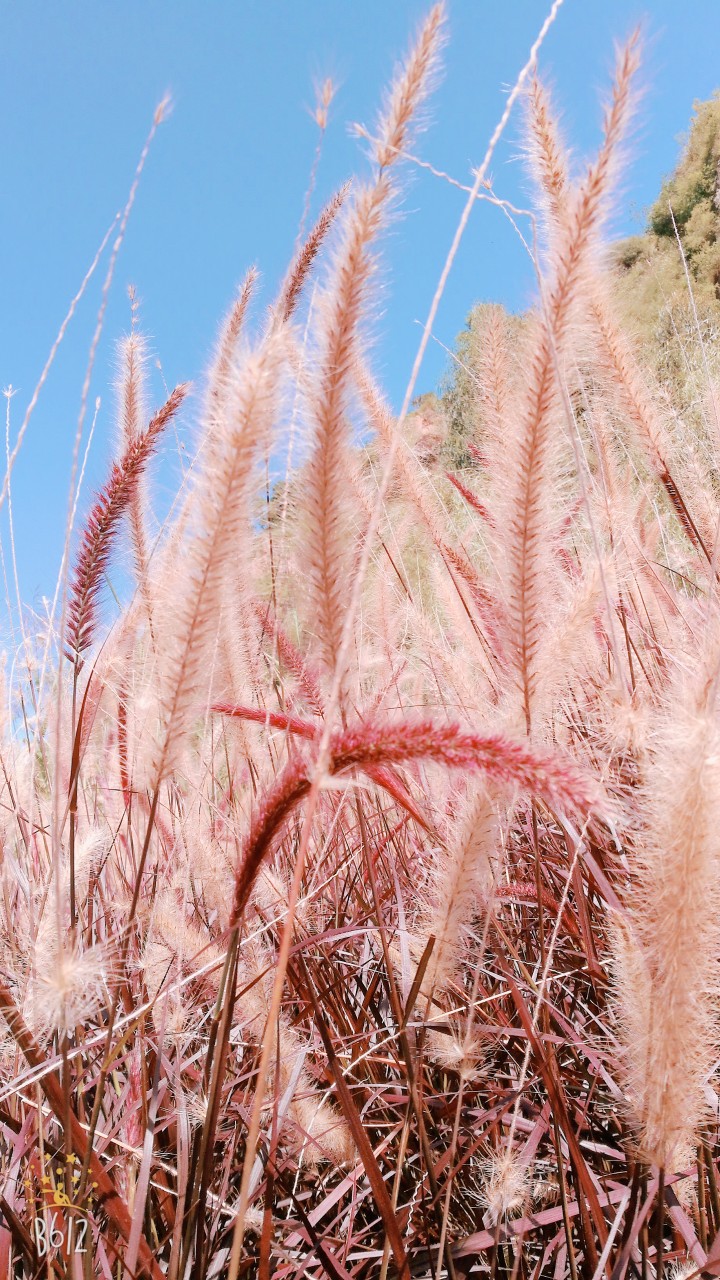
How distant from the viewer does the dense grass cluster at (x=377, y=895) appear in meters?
0.68

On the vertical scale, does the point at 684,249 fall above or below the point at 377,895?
above

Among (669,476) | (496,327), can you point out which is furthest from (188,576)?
(496,327)

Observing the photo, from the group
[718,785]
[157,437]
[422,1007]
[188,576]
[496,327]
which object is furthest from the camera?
[496,327]

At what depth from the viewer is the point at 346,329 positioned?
77cm

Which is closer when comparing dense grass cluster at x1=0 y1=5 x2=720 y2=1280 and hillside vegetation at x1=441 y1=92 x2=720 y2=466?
dense grass cluster at x1=0 y1=5 x2=720 y2=1280

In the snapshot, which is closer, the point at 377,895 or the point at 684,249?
the point at 377,895

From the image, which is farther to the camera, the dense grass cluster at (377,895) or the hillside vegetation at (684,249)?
the hillside vegetation at (684,249)

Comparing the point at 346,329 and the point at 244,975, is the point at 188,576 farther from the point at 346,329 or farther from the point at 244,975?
the point at 244,975

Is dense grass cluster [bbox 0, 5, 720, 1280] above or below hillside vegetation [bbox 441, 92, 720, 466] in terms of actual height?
below

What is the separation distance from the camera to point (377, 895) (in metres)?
1.16

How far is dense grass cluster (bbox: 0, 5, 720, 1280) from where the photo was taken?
681mm

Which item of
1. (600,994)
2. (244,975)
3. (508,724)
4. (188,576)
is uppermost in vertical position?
(188,576)

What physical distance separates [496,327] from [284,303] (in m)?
0.63

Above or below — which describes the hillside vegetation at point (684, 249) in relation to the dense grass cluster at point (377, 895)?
above
